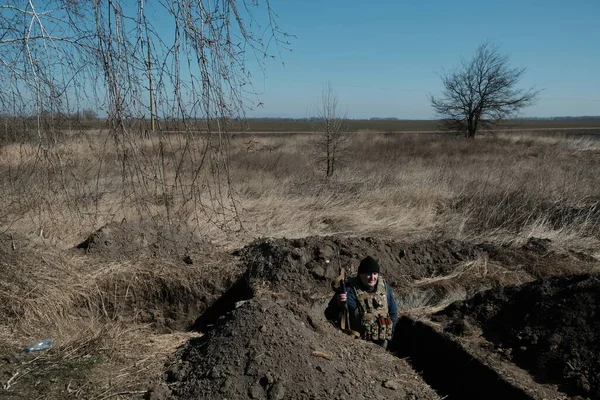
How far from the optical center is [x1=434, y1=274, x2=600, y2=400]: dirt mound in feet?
14.4

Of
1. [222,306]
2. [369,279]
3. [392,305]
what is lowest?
[222,306]

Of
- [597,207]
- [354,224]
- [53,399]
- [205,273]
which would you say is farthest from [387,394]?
[597,207]

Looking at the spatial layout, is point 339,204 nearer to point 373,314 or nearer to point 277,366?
point 373,314

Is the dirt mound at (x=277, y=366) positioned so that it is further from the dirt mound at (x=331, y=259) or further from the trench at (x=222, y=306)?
the trench at (x=222, y=306)

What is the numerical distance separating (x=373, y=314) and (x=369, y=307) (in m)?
0.08

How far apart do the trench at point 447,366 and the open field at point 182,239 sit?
46cm

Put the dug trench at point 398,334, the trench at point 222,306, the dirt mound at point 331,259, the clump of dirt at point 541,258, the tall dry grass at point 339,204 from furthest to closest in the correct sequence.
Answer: the tall dry grass at point 339,204, the clump of dirt at point 541,258, the trench at point 222,306, the dirt mound at point 331,259, the dug trench at point 398,334

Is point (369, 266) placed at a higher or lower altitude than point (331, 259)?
higher

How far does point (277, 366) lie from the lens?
150 inches

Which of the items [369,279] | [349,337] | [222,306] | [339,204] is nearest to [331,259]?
[222,306]

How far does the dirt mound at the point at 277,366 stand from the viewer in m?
3.66

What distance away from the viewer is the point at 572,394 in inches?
165

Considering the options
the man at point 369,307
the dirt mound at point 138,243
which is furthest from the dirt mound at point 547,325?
the dirt mound at point 138,243

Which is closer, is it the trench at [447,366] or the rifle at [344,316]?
the trench at [447,366]
